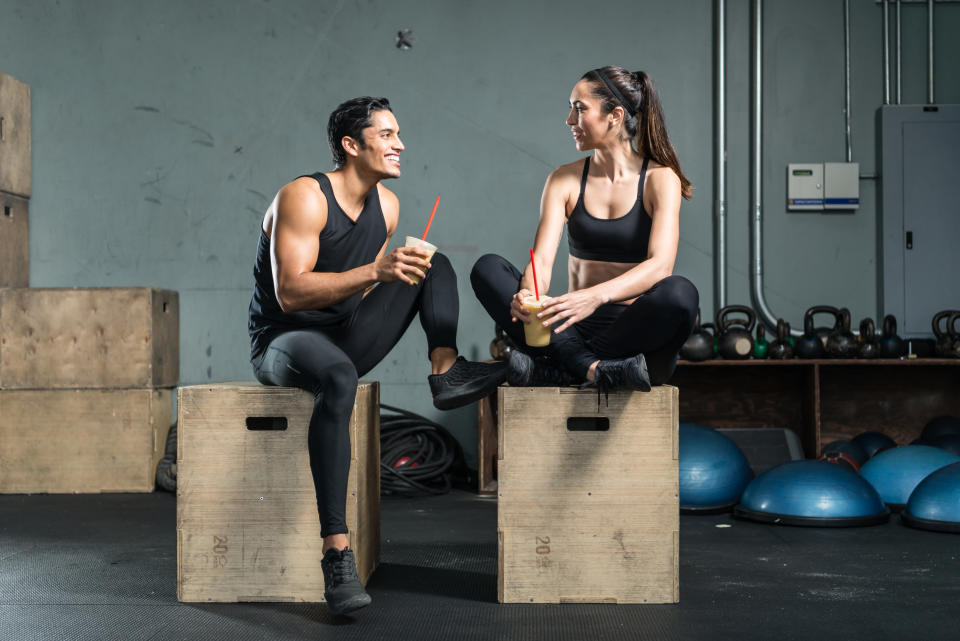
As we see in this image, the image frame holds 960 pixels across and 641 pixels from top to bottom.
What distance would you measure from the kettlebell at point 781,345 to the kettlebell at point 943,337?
0.67 metres

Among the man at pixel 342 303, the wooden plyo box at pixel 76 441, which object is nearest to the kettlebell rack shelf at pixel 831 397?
the man at pixel 342 303

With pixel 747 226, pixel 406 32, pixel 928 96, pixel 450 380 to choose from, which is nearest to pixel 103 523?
pixel 450 380

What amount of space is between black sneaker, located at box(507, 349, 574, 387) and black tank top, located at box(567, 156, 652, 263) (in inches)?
14.6

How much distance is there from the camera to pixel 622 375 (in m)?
2.12

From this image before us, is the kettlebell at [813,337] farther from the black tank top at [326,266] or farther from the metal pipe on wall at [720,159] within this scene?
the black tank top at [326,266]

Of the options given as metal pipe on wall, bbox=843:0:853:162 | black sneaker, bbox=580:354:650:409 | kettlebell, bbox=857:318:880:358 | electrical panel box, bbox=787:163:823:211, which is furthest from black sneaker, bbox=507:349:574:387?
metal pipe on wall, bbox=843:0:853:162

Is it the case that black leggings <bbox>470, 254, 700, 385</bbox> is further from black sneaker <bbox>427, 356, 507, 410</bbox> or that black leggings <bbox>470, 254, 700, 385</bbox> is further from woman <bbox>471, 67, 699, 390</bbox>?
black sneaker <bbox>427, 356, 507, 410</bbox>

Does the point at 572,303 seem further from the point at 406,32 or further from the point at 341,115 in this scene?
the point at 406,32

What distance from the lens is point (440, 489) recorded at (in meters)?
4.13

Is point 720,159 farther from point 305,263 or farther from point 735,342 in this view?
point 305,263

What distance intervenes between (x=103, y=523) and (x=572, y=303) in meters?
2.15

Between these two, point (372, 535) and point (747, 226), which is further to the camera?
point (747, 226)

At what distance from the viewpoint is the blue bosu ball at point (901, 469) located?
11.2 feet

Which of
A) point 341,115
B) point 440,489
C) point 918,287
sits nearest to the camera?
point 341,115
